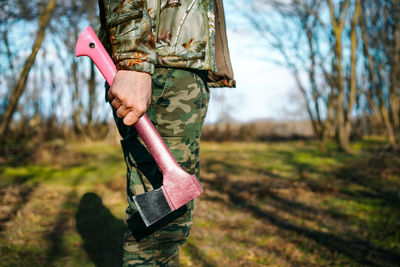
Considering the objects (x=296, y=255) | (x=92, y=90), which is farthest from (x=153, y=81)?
(x=92, y=90)

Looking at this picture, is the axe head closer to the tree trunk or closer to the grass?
the grass

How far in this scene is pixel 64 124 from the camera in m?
8.63

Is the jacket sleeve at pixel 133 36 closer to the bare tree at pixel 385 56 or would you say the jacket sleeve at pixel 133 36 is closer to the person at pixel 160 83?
the person at pixel 160 83

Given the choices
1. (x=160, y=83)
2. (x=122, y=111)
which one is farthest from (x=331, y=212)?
(x=122, y=111)

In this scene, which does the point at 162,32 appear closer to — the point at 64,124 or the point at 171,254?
the point at 171,254

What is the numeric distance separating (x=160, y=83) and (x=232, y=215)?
6.88ft

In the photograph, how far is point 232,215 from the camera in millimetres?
2963

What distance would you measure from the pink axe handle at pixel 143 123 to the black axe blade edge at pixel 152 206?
3.8 inches

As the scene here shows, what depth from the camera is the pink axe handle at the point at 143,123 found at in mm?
1109

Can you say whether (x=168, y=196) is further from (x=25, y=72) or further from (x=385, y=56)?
(x=385, y=56)

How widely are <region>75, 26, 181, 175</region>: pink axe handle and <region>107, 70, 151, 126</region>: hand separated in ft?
0.22

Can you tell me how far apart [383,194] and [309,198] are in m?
0.78

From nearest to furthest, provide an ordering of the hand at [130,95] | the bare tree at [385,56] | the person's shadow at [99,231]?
1. the hand at [130,95]
2. the person's shadow at [99,231]
3. the bare tree at [385,56]

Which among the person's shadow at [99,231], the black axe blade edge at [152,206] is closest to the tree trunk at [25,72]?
the person's shadow at [99,231]
